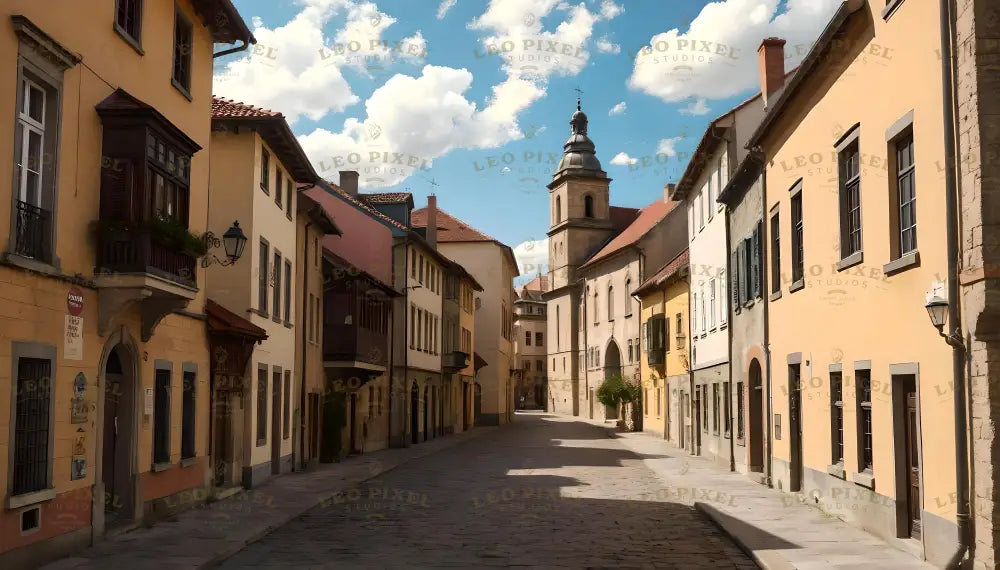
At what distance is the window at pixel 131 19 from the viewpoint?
563 inches

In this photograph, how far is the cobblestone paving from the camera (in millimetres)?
12250

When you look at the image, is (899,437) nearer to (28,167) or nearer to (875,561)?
(875,561)

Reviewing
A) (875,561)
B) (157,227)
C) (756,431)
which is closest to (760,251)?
(756,431)

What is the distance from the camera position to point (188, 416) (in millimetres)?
17688

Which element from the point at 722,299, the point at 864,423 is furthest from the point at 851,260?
the point at 722,299

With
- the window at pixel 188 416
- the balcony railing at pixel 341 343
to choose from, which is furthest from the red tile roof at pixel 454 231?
the window at pixel 188 416

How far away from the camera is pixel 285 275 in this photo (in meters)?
25.6

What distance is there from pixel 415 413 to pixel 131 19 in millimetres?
29977

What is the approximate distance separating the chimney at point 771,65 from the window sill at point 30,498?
790 inches

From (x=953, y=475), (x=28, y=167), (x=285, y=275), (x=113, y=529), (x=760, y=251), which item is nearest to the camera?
(x=953, y=475)

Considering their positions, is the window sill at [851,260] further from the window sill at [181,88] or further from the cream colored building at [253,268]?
the cream colored building at [253,268]

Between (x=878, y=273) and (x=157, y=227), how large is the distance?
957cm

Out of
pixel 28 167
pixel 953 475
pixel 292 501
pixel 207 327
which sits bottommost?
pixel 292 501

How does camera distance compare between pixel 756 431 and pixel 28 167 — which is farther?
pixel 756 431
